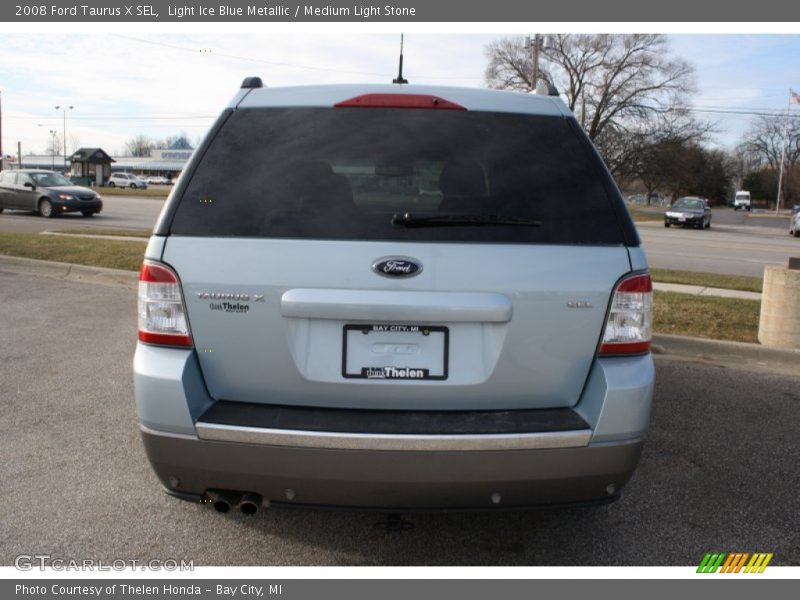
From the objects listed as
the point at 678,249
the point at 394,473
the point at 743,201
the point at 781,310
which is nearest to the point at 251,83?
the point at 394,473

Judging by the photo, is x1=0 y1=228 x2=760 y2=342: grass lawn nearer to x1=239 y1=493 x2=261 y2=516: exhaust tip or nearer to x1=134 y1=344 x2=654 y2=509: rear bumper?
x1=134 y1=344 x2=654 y2=509: rear bumper

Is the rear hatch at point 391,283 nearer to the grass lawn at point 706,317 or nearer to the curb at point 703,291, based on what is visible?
the grass lawn at point 706,317

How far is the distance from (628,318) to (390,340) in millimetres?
920

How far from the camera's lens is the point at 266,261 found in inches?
101

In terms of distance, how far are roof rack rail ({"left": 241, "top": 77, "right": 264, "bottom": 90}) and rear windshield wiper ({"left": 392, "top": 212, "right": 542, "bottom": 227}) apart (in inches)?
39.8

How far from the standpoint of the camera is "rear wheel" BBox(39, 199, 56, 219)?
23094 millimetres

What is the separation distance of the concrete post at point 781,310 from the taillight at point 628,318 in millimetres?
4883

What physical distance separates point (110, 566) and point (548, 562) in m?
1.84

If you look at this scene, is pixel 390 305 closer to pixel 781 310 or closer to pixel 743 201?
pixel 781 310

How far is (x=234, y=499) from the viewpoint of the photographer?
2650mm

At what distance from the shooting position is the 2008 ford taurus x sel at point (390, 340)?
8.25ft

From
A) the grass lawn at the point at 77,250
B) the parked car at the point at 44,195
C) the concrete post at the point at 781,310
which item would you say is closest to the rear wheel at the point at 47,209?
the parked car at the point at 44,195

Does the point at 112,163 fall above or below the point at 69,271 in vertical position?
above

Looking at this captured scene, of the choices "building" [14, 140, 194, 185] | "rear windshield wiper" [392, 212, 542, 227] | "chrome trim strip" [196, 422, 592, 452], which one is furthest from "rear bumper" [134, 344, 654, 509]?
"building" [14, 140, 194, 185]
